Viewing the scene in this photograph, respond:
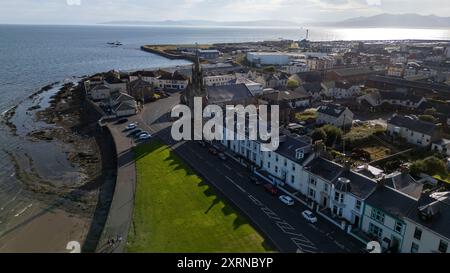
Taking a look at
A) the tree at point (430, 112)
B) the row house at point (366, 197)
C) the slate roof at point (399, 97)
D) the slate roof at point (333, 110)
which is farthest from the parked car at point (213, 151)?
the slate roof at point (399, 97)

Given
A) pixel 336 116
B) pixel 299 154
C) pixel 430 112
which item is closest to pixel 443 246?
pixel 299 154

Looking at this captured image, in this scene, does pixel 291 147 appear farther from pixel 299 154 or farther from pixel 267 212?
pixel 267 212

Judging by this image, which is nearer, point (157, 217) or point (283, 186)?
point (157, 217)

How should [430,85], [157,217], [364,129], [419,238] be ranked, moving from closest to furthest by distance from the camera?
[419,238] < [157,217] < [364,129] < [430,85]

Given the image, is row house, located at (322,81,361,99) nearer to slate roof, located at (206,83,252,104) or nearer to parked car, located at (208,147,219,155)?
slate roof, located at (206,83,252,104)

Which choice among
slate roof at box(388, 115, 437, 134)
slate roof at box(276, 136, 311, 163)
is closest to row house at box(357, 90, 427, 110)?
slate roof at box(388, 115, 437, 134)

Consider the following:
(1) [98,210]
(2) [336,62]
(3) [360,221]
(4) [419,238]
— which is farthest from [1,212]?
(2) [336,62]

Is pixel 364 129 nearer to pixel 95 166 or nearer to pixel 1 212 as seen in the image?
pixel 95 166
